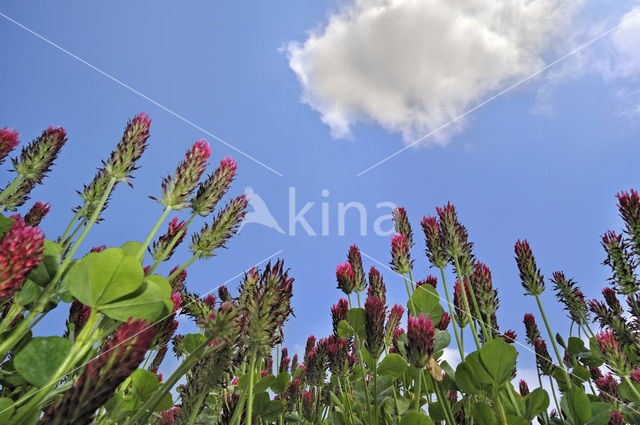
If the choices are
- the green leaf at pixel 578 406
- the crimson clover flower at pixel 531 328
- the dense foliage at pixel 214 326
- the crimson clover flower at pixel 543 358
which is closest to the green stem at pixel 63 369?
the dense foliage at pixel 214 326

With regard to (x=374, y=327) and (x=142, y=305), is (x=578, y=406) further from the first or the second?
(x=142, y=305)

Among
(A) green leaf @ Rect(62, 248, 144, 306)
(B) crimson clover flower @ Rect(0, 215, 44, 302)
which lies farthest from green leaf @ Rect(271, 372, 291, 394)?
(B) crimson clover flower @ Rect(0, 215, 44, 302)

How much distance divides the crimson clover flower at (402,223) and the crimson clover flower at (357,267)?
36cm

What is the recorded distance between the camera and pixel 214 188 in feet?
5.10

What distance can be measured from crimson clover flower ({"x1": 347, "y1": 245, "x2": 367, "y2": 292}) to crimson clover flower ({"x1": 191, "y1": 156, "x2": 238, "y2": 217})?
1.45m

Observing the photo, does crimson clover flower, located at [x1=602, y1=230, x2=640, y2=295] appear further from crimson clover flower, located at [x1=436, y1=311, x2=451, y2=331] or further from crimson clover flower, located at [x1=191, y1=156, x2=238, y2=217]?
crimson clover flower, located at [x1=191, y1=156, x2=238, y2=217]

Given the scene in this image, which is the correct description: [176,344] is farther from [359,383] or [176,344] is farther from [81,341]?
[81,341]

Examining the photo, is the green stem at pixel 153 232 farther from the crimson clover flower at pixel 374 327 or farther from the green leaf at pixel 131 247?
the crimson clover flower at pixel 374 327

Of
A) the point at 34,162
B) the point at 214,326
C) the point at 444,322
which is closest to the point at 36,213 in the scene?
the point at 34,162

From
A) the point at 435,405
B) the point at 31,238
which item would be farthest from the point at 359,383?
the point at 31,238

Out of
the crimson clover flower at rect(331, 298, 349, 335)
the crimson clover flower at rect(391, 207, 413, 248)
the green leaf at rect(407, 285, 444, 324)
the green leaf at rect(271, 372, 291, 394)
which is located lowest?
the green leaf at rect(271, 372, 291, 394)

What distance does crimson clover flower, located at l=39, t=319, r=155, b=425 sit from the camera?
55 cm

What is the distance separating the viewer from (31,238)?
801 millimetres

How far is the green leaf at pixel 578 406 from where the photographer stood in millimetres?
1644
